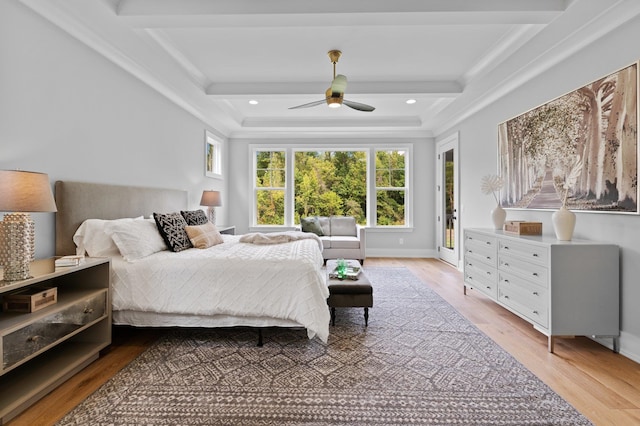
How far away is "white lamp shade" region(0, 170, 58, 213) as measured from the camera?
5.24 ft

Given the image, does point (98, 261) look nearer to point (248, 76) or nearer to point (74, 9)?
point (74, 9)

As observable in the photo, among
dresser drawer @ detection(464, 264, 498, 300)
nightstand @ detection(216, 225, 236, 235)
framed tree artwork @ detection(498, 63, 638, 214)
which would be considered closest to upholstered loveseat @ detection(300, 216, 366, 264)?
nightstand @ detection(216, 225, 236, 235)

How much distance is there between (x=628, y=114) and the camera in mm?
2258

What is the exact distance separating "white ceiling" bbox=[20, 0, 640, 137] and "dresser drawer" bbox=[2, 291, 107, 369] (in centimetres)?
209

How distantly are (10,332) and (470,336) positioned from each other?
3063 mm

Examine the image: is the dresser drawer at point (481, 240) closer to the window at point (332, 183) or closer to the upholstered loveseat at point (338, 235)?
the upholstered loveseat at point (338, 235)

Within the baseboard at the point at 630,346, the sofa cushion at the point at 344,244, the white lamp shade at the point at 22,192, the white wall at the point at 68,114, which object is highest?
the white wall at the point at 68,114

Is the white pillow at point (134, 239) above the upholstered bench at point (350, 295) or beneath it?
above

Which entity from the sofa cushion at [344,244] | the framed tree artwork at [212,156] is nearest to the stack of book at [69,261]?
the framed tree artwork at [212,156]

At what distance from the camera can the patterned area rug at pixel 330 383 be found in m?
1.63

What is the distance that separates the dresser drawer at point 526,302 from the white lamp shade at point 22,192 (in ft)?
11.3

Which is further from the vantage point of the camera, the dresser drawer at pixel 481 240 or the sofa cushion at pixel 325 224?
the sofa cushion at pixel 325 224

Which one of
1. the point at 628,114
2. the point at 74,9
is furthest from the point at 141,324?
the point at 628,114

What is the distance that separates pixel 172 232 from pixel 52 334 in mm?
1239
